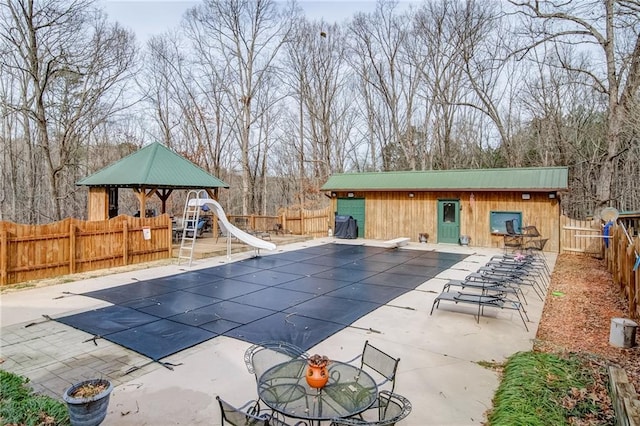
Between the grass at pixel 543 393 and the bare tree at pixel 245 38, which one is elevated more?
the bare tree at pixel 245 38

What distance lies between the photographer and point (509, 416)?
10.5ft

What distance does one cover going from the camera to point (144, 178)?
39.7 ft

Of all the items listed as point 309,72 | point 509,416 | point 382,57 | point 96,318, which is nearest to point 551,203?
point 509,416

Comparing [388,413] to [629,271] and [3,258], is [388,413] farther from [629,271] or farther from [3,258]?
Result: [3,258]

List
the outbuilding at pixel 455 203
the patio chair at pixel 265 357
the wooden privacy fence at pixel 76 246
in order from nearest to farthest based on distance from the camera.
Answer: the patio chair at pixel 265 357
the wooden privacy fence at pixel 76 246
the outbuilding at pixel 455 203

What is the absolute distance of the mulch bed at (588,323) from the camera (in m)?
4.10

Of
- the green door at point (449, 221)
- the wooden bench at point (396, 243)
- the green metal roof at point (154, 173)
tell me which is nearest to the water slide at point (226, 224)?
the green metal roof at point (154, 173)

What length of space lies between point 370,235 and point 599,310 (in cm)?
1111

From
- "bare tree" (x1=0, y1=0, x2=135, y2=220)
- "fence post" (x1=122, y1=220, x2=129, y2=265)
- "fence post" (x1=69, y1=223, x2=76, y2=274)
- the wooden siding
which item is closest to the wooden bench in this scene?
the wooden siding

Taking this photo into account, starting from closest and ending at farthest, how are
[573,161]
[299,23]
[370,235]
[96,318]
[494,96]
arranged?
[96,318] < [370,235] < [573,161] < [494,96] < [299,23]

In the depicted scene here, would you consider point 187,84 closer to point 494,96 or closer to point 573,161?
point 494,96

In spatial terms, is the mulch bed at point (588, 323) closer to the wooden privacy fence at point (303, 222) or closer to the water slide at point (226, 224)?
the water slide at point (226, 224)

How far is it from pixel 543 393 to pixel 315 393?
7.38 ft

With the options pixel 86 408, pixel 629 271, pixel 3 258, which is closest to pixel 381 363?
pixel 86 408
